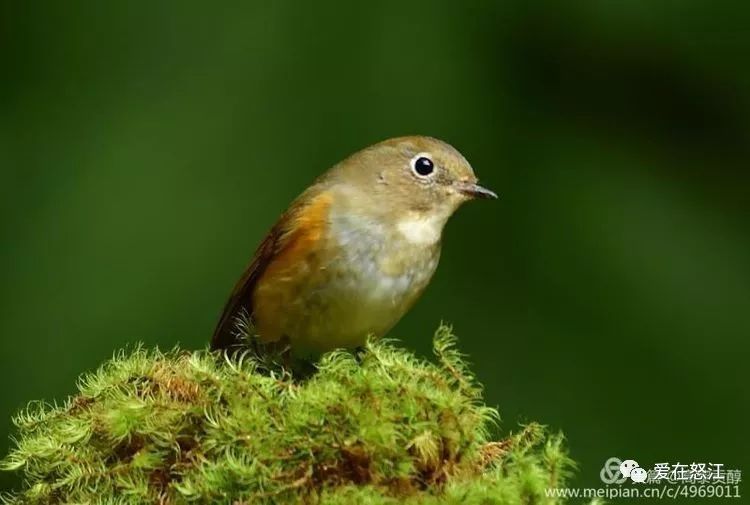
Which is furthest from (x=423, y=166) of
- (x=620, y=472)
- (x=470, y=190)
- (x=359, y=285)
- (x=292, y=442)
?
(x=292, y=442)

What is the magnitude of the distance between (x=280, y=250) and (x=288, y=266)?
5.1 inches

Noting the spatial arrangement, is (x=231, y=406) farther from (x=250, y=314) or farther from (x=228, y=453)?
(x=250, y=314)

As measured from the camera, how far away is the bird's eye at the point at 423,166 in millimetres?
4363

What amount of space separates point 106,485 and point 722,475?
10.6ft

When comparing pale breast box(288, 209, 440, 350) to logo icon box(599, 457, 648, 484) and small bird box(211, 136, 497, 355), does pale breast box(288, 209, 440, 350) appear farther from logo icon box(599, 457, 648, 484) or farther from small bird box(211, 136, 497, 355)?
logo icon box(599, 457, 648, 484)

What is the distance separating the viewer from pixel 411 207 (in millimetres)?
4332

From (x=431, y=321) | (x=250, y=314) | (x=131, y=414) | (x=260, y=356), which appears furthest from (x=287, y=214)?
(x=131, y=414)

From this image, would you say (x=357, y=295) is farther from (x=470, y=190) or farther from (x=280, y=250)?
(x=470, y=190)

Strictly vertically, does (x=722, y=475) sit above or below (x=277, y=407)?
below

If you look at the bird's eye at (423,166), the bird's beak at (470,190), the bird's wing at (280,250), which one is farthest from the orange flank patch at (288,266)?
the bird's beak at (470,190)

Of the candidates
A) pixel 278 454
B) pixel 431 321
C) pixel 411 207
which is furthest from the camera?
pixel 431 321

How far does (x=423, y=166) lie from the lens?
4383mm

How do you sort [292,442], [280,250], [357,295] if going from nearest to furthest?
[292,442], [357,295], [280,250]

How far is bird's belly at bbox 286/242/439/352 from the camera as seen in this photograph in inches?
163
